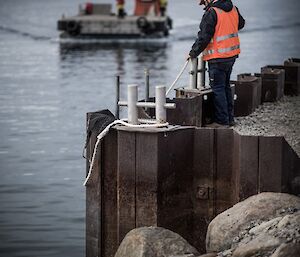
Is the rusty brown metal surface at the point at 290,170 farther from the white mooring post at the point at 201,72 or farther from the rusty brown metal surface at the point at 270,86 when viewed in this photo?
the rusty brown metal surface at the point at 270,86

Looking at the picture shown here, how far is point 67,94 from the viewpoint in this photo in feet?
113

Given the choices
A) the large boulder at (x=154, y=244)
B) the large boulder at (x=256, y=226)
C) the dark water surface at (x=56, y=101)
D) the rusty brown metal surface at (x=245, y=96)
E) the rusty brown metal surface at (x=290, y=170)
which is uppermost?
the rusty brown metal surface at (x=245, y=96)

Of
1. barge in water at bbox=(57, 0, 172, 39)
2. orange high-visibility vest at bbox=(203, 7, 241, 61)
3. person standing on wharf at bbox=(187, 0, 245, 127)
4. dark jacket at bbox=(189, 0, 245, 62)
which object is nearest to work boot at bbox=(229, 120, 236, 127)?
person standing on wharf at bbox=(187, 0, 245, 127)

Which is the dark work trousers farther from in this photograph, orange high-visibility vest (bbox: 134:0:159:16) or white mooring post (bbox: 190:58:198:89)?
orange high-visibility vest (bbox: 134:0:159:16)

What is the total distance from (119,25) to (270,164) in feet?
142

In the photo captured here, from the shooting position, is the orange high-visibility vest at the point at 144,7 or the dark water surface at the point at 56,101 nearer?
the dark water surface at the point at 56,101

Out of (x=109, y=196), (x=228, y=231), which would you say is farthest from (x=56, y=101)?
(x=228, y=231)

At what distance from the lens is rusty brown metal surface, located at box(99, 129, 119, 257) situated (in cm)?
1170

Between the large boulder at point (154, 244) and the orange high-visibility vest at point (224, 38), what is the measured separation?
338cm

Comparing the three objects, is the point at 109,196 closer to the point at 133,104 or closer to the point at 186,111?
the point at 133,104

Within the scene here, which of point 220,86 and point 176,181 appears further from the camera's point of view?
point 220,86

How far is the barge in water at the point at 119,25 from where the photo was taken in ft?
176

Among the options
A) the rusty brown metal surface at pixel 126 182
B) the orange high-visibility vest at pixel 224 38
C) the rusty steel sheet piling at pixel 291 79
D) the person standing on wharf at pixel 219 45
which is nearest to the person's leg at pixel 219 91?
the person standing on wharf at pixel 219 45

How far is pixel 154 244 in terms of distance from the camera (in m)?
10.8
